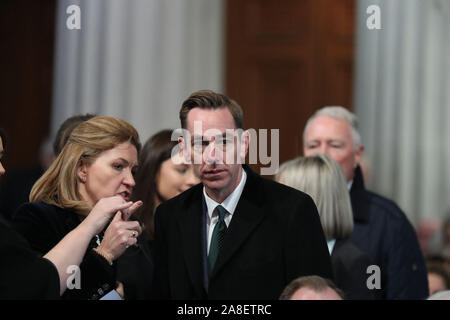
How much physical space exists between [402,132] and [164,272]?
14.2ft

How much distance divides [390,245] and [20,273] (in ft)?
6.74

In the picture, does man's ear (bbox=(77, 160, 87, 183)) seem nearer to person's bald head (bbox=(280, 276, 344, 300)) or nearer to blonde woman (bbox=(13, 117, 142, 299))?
blonde woman (bbox=(13, 117, 142, 299))

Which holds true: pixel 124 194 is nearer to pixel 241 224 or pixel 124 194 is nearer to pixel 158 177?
pixel 241 224

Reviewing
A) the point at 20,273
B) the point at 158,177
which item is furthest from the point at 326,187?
the point at 20,273

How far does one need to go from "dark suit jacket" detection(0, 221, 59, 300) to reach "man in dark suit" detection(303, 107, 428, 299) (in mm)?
1825

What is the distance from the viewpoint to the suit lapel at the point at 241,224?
Answer: 8.34ft

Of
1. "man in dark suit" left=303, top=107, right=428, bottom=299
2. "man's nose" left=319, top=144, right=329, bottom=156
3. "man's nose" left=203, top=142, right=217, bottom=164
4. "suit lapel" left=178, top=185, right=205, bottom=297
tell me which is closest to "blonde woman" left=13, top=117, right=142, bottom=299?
"suit lapel" left=178, top=185, right=205, bottom=297

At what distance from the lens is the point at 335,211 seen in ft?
10.4

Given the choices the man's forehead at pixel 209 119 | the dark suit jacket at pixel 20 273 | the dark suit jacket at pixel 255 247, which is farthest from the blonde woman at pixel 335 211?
the dark suit jacket at pixel 20 273

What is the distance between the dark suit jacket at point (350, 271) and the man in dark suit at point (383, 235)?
0.42m

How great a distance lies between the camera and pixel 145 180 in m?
3.94

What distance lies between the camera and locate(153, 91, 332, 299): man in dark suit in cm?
247

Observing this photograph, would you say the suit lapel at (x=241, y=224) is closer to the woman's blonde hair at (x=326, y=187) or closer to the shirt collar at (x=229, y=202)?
the shirt collar at (x=229, y=202)

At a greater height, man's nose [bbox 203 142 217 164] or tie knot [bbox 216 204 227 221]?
man's nose [bbox 203 142 217 164]
